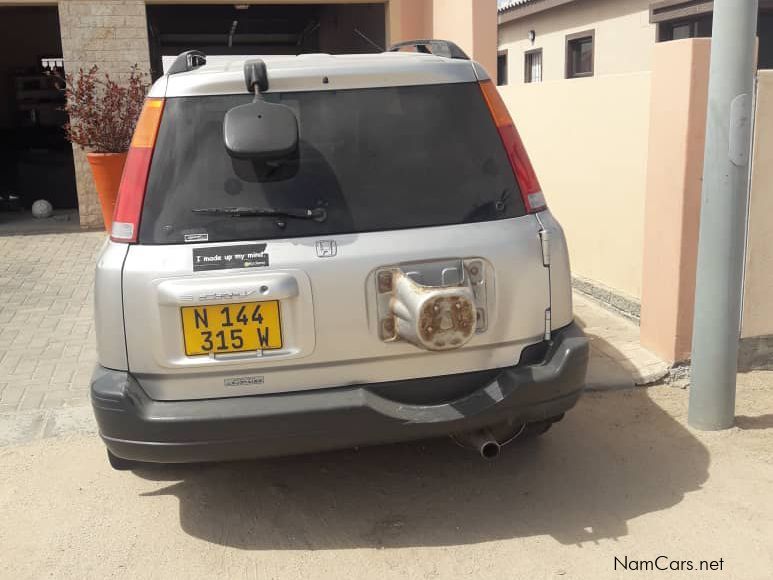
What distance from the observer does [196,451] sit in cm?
306

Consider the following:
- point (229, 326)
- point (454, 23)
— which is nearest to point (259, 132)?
point (229, 326)

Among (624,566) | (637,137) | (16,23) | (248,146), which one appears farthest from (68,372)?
(16,23)

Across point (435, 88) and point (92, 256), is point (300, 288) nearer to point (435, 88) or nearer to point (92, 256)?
point (435, 88)

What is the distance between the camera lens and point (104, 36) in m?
10.6

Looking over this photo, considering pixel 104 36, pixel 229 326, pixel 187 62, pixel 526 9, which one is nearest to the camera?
pixel 229 326

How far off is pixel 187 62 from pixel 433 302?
152cm

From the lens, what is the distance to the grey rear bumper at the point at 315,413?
9.97 ft

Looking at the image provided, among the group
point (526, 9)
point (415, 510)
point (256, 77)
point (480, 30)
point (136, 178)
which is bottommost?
point (415, 510)

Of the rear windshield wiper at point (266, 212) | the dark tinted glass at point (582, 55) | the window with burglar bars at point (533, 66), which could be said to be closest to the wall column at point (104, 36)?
the rear windshield wiper at point (266, 212)

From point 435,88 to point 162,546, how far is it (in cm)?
216

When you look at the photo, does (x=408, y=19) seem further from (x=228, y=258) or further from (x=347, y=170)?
(x=228, y=258)

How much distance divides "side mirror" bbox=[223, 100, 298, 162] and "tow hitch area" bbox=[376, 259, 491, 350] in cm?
59

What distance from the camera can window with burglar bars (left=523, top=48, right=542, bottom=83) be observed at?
61.3ft

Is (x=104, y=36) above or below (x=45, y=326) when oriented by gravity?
above
